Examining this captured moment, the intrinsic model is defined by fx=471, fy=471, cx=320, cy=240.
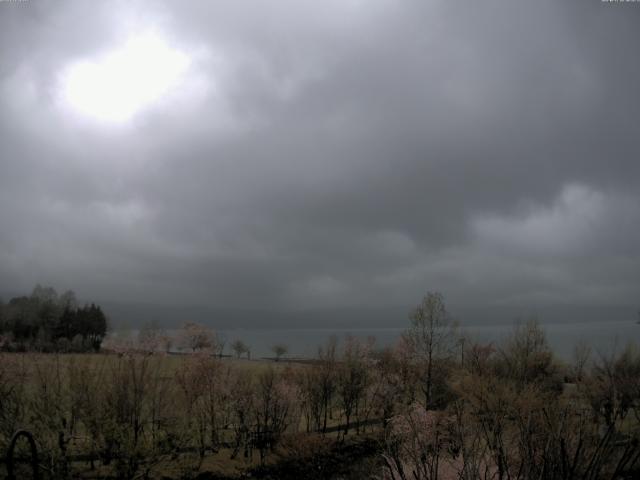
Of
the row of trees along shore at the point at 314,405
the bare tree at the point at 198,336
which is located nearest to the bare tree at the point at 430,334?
the row of trees along shore at the point at 314,405

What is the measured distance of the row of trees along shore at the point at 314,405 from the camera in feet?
97.1

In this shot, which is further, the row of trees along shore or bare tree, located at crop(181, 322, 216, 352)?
bare tree, located at crop(181, 322, 216, 352)

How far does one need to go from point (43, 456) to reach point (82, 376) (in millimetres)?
6107

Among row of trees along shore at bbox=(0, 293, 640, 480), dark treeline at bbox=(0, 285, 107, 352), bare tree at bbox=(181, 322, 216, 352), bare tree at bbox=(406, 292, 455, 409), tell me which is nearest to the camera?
row of trees along shore at bbox=(0, 293, 640, 480)

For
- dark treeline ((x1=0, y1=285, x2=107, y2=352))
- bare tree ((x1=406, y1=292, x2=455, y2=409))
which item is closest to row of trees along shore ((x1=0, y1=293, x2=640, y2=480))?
bare tree ((x1=406, y1=292, x2=455, y2=409))

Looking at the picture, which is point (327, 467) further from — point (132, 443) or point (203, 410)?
point (132, 443)

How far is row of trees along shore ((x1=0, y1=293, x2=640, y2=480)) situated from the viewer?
29.6 metres

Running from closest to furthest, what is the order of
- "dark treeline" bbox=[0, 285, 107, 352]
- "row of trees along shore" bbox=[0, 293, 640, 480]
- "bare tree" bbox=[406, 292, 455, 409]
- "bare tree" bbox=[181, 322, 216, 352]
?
1. "row of trees along shore" bbox=[0, 293, 640, 480]
2. "bare tree" bbox=[406, 292, 455, 409]
3. "bare tree" bbox=[181, 322, 216, 352]
4. "dark treeline" bbox=[0, 285, 107, 352]

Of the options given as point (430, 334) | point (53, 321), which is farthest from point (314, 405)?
point (53, 321)

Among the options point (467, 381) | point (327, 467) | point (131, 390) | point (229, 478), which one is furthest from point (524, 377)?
point (131, 390)

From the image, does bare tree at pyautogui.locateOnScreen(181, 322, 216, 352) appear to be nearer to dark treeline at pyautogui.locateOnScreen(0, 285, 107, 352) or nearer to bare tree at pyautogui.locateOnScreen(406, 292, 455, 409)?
bare tree at pyautogui.locateOnScreen(406, 292, 455, 409)

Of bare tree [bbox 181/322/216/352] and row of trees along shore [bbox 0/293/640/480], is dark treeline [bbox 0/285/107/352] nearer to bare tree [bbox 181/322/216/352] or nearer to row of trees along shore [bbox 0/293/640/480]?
bare tree [bbox 181/322/216/352]

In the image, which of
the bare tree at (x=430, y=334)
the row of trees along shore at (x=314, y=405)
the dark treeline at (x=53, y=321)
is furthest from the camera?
the dark treeline at (x=53, y=321)

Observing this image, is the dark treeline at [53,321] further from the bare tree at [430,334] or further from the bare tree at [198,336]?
the bare tree at [430,334]
